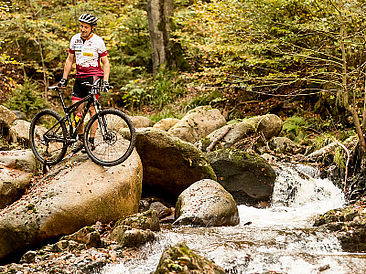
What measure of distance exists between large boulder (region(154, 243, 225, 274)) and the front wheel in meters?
2.42

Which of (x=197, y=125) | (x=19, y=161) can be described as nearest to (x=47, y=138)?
(x=19, y=161)

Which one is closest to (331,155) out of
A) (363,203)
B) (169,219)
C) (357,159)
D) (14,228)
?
(357,159)

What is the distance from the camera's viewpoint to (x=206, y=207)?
6.56 m

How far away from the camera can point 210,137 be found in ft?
35.7

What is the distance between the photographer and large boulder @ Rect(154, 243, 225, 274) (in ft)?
12.7

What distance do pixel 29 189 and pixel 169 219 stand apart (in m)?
2.62

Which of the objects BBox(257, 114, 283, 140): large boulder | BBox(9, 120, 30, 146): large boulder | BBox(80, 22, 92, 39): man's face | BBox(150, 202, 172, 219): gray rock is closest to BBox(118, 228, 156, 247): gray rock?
BBox(150, 202, 172, 219): gray rock

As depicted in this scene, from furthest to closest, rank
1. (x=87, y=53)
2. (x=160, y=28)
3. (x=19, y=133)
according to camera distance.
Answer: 1. (x=160, y=28)
2. (x=19, y=133)
3. (x=87, y=53)

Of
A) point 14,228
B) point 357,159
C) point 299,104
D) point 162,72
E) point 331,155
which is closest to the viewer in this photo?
point 14,228

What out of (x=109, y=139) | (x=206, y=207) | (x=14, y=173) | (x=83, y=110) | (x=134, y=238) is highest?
(x=83, y=110)

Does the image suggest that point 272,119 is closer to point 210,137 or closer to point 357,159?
point 210,137

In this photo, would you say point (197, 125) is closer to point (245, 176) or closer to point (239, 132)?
point (239, 132)

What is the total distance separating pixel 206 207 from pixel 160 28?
38.5 ft

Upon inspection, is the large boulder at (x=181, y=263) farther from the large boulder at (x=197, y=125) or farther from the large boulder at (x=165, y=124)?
the large boulder at (x=165, y=124)
